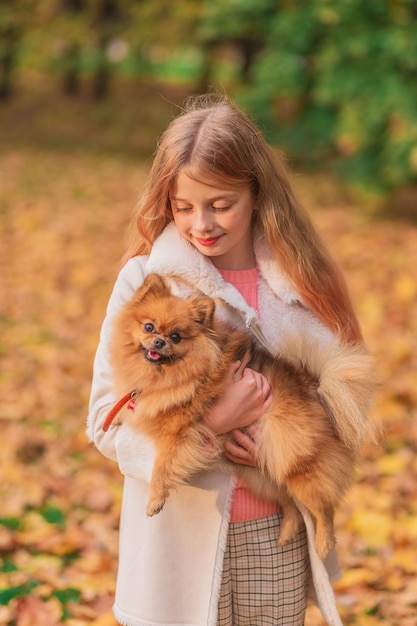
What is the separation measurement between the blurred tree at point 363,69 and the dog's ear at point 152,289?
6466 mm

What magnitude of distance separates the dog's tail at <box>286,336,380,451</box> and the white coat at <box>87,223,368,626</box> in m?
0.06

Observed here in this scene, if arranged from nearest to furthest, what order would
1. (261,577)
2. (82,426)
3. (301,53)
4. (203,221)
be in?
(203,221)
(261,577)
(82,426)
(301,53)

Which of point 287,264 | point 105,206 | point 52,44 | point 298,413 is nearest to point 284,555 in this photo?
point 298,413

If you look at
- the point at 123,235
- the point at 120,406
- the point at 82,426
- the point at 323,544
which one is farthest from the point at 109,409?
the point at 123,235

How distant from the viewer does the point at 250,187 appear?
2.34 meters

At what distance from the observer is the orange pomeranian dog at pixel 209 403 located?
7.03 ft

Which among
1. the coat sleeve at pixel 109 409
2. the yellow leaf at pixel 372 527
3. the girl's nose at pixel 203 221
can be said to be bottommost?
the yellow leaf at pixel 372 527

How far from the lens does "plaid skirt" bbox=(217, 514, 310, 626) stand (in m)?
2.29

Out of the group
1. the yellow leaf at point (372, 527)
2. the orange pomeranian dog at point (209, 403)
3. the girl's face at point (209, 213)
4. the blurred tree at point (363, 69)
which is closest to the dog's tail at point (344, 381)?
the orange pomeranian dog at point (209, 403)

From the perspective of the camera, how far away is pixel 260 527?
2293mm

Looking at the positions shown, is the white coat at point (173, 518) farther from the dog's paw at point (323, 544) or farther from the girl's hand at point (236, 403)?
the girl's hand at point (236, 403)

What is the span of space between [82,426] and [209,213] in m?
3.12

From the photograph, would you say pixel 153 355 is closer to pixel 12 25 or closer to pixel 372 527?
pixel 372 527

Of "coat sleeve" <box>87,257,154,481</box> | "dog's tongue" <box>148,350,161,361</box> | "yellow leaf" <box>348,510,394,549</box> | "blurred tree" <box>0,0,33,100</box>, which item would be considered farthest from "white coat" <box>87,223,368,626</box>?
"blurred tree" <box>0,0,33,100</box>
